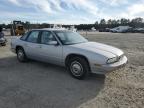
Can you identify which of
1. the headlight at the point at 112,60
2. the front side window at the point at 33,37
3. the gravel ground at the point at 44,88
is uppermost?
the front side window at the point at 33,37

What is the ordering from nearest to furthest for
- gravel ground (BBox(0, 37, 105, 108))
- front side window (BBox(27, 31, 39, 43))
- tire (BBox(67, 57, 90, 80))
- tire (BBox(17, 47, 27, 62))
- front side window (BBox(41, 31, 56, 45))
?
gravel ground (BBox(0, 37, 105, 108)), tire (BBox(67, 57, 90, 80)), front side window (BBox(41, 31, 56, 45)), front side window (BBox(27, 31, 39, 43)), tire (BBox(17, 47, 27, 62))

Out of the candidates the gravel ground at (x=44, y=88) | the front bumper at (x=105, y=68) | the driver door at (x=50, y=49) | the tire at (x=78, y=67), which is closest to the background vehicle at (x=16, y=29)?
the gravel ground at (x=44, y=88)

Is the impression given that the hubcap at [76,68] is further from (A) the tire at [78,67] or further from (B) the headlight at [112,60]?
(B) the headlight at [112,60]

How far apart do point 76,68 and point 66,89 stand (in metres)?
0.94

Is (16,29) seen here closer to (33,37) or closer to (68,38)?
(33,37)

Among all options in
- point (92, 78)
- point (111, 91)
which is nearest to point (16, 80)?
point (92, 78)

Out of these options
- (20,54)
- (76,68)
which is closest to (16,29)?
(20,54)

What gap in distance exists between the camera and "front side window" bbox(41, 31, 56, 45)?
21.2ft

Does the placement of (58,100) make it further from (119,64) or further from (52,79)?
(119,64)

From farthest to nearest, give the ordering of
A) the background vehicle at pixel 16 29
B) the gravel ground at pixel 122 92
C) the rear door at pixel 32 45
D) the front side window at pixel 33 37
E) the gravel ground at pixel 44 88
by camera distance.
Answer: the background vehicle at pixel 16 29 → the front side window at pixel 33 37 → the rear door at pixel 32 45 → the gravel ground at pixel 44 88 → the gravel ground at pixel 122 92

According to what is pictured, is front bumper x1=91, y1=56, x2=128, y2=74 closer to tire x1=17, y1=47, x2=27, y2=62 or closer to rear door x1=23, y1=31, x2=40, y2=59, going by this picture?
rear door x1=23, y1=31, x2=40, y2=59

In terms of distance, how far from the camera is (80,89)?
4867 millimetres

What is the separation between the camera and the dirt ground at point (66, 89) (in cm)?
407

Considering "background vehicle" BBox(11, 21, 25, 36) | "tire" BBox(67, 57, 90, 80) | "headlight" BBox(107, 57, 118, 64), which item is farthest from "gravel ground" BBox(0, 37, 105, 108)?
"background vehicle" BBox(11, 21, 25, 36)
